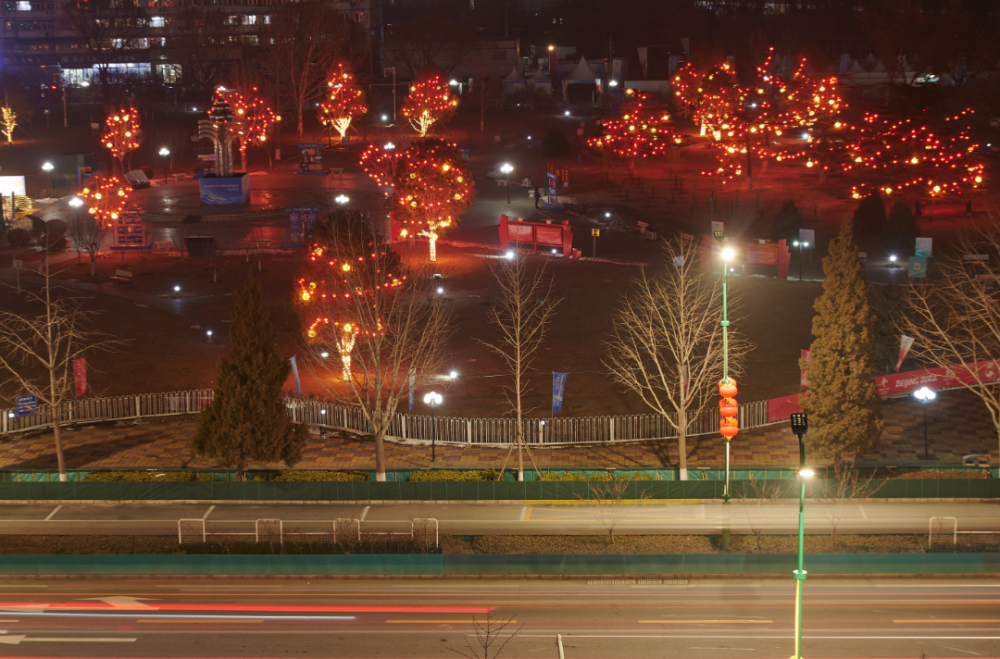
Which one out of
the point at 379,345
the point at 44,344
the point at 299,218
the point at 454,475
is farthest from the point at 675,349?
the point at 44,344

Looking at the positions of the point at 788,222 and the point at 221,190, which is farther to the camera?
the point at 221,190

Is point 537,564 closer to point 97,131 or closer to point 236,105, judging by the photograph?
point 236,105

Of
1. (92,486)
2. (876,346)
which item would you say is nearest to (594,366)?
(876,346)

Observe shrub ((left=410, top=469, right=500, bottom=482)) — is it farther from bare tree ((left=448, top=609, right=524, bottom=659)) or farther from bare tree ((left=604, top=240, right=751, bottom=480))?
bare tree ((left=448, top=609, right=524, bottom=659))

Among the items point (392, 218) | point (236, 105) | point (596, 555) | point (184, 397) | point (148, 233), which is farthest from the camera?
point (236, 105)

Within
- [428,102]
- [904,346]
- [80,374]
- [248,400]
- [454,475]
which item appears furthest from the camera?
[428,102]

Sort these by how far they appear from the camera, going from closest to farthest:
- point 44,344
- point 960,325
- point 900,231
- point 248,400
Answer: point 248,400, point 960,325, point 44,344, point 900,231

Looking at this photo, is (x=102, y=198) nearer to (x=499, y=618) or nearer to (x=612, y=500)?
(x=612, y=500)

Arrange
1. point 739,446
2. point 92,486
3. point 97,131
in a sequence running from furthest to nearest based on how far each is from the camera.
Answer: point 97,131
point 739,446
point 92,486
